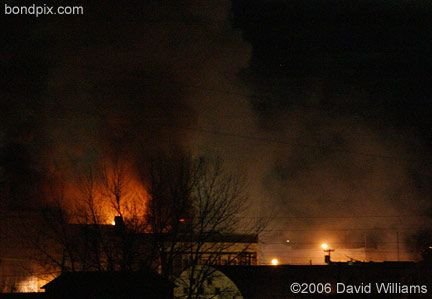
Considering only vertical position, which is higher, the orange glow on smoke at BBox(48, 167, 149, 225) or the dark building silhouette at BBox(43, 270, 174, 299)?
the orange glow on smoke at BBox(48, 167, 149, 225)

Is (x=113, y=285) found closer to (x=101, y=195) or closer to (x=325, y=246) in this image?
(x=101, y=195)

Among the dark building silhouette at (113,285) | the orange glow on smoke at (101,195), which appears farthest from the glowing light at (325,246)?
the dark building silhouette at (113,285)

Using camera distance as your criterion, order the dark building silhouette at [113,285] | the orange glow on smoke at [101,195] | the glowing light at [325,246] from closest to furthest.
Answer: the dark building silhouette at [113,285] → the orange glow on smoke at [101,195] → the glowing light at [325,246]

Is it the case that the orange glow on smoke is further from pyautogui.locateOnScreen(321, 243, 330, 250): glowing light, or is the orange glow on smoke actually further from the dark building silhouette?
pyautogui.locateOnScreen(321, 243, 330, 250): glowing light

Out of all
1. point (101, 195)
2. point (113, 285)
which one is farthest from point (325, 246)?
point (113, 285)

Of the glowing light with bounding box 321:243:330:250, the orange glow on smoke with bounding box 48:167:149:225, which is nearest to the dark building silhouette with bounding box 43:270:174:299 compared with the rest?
the orange glow on smoke with bounding box 48:167:149:225

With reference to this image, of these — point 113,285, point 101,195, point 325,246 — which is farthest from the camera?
point 325,246

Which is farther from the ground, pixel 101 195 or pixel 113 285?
pixel 101 195

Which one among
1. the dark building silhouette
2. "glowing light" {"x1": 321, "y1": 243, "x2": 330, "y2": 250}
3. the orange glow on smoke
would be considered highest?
the orange glow on smoke

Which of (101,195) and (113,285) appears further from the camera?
(101,195)

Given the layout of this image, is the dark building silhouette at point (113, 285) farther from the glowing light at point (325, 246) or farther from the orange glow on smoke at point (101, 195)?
the glowing light at point (325, 246)

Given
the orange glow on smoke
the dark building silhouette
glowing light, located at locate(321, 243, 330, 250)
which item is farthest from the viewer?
glowing light, located at locate(321, 243, 330, 250)

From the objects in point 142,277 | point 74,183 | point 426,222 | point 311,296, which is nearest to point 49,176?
point 74,183

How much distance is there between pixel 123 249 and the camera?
1781 centimetres
